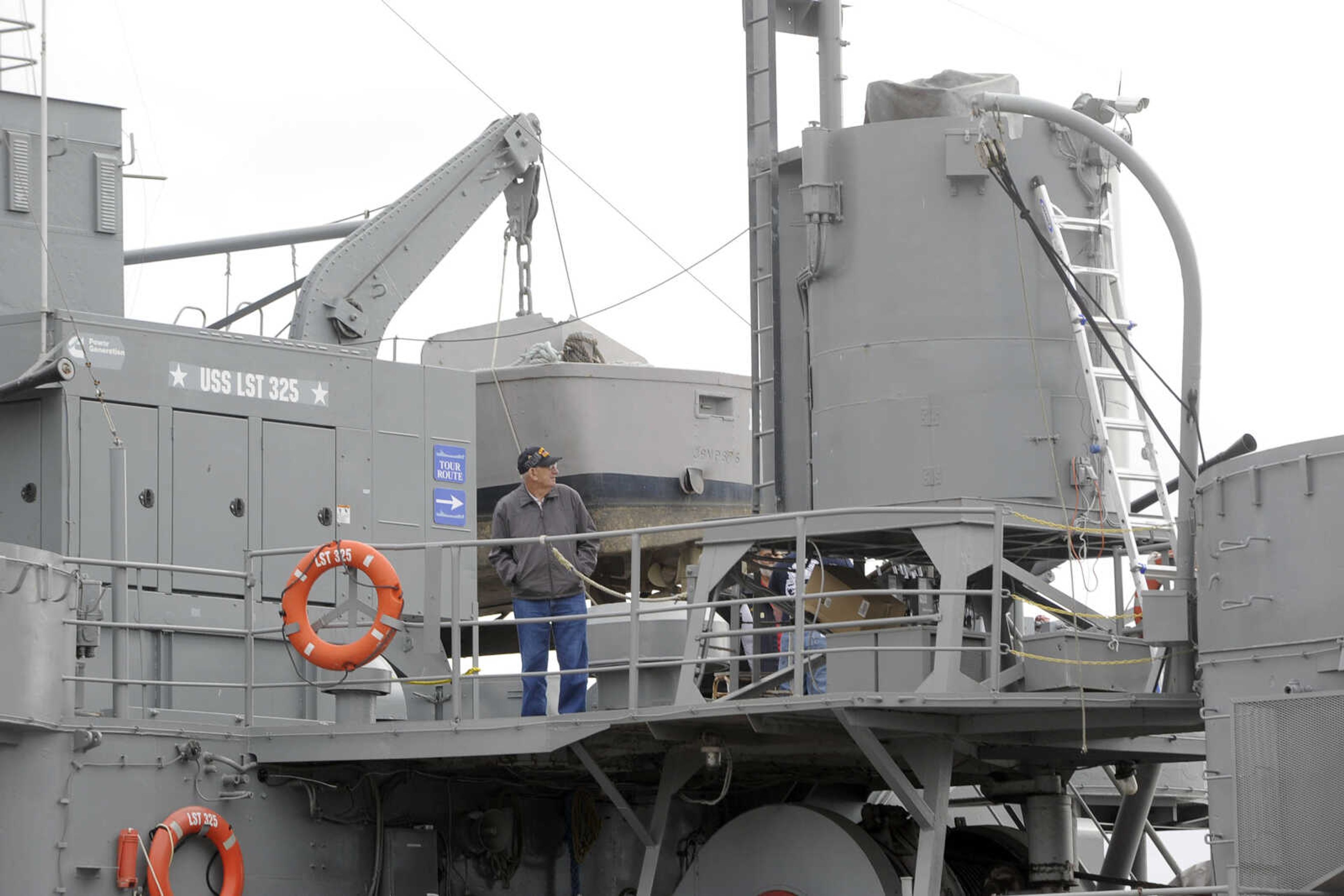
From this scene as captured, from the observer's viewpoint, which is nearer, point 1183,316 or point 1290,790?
point 1290,790

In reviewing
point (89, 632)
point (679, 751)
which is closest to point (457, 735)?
point (679, 751)

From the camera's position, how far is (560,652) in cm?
→ 1488

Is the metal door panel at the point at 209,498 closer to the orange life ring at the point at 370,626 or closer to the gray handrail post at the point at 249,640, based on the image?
the gray handrail post at the point at 249,640

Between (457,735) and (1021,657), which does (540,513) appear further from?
(1021,657)

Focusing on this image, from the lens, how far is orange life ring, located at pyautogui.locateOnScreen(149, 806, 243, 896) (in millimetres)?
14305

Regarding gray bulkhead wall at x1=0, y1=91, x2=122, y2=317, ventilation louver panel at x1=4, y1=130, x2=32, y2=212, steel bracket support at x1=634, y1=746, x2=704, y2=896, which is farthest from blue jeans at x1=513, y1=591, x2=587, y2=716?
ventilation louver panel at x1=4, y1=130, x2=32, y2=212

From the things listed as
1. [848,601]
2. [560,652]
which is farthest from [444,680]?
[848,601]

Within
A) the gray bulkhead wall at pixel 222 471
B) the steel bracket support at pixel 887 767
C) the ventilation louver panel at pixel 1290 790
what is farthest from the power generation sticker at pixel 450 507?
the ventilation louver panel at pixel 1290 790

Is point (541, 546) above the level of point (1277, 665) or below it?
above

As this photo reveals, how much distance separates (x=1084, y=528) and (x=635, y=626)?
3315 millimetres

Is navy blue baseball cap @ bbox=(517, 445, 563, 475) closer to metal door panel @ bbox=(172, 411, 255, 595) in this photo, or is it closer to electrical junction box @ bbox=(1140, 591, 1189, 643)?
metal door panel @ bbox=(172, 411, 255, 595)

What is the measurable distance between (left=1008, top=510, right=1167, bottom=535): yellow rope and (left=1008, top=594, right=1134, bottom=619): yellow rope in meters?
0.54

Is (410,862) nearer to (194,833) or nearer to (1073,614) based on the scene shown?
(194,833)

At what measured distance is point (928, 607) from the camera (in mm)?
14641
